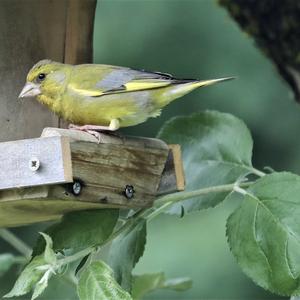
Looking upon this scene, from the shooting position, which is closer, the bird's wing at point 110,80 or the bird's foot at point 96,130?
the bird's foot at point 96,130

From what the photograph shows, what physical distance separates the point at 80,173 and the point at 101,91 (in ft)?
0.98

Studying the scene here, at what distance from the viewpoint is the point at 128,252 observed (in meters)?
2.60

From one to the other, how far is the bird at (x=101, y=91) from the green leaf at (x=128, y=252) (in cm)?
26

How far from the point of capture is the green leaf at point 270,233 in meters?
2.46

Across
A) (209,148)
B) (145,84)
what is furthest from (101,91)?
(209,148)

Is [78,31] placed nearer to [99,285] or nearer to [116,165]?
[116,165]

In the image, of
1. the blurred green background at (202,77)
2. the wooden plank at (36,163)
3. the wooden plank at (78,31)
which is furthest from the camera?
the blurred green background at (202,77)

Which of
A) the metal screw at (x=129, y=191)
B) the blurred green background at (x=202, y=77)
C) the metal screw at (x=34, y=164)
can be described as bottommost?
the blurred green background at (x=202, y=77)

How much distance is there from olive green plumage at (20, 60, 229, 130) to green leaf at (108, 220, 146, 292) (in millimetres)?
259

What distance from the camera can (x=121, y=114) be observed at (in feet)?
8.27

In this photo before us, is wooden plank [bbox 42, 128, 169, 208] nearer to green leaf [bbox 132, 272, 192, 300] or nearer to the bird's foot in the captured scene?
the bird's foot

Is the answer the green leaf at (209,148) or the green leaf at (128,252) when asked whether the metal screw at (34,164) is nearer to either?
the green leaf at (128,252)

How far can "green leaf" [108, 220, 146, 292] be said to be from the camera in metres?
2.58

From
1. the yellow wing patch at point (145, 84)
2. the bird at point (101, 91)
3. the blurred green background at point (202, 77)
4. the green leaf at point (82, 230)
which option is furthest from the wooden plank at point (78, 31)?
the blurred green background at point (202, 77)
